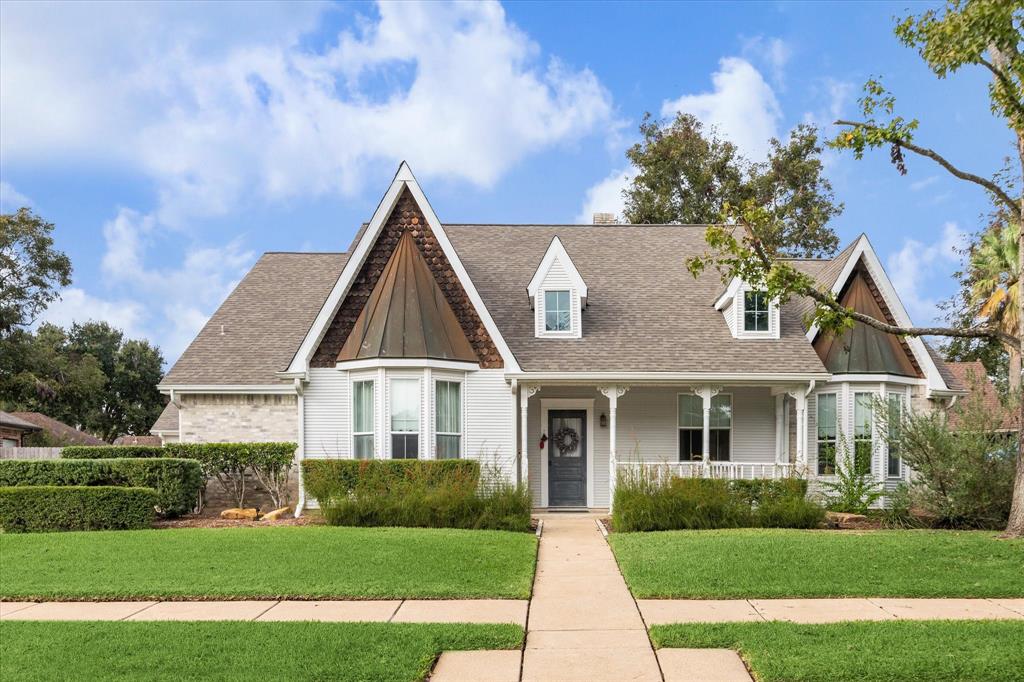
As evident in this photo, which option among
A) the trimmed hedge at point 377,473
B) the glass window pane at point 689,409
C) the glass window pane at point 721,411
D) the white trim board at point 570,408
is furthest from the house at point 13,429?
the glass window pane at point 721,411

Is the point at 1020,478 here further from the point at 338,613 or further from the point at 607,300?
the point at 338,613

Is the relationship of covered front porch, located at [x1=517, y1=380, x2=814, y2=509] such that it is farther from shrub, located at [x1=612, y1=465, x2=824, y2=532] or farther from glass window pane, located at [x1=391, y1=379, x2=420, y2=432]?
shrub, located at [x1=612, y1=465, x2=824, y2=532]

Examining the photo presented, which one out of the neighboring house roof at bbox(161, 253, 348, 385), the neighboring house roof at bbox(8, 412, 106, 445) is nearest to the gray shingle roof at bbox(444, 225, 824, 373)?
the neighboring house roof at bbox(161, 253, 348, 385)

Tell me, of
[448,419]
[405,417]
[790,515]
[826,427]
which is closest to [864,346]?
[826,427]

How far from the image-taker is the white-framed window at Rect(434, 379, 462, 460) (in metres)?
18.2

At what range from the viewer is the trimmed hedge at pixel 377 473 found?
16.7 metres

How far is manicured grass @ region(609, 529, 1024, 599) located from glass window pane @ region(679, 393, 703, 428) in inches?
234

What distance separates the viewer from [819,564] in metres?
11.7

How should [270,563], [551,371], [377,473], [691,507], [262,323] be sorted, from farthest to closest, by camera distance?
[262,323] < [551,371] < [377,473] < [691,507] < [270,563]

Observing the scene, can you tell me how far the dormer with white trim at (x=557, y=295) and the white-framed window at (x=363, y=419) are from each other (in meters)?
4.15

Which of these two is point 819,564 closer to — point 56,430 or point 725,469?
point 725,469

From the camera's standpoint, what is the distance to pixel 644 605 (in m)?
9.99

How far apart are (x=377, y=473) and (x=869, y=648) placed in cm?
1086

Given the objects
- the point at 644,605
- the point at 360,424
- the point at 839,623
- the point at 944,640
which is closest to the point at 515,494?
the point at 360,424
